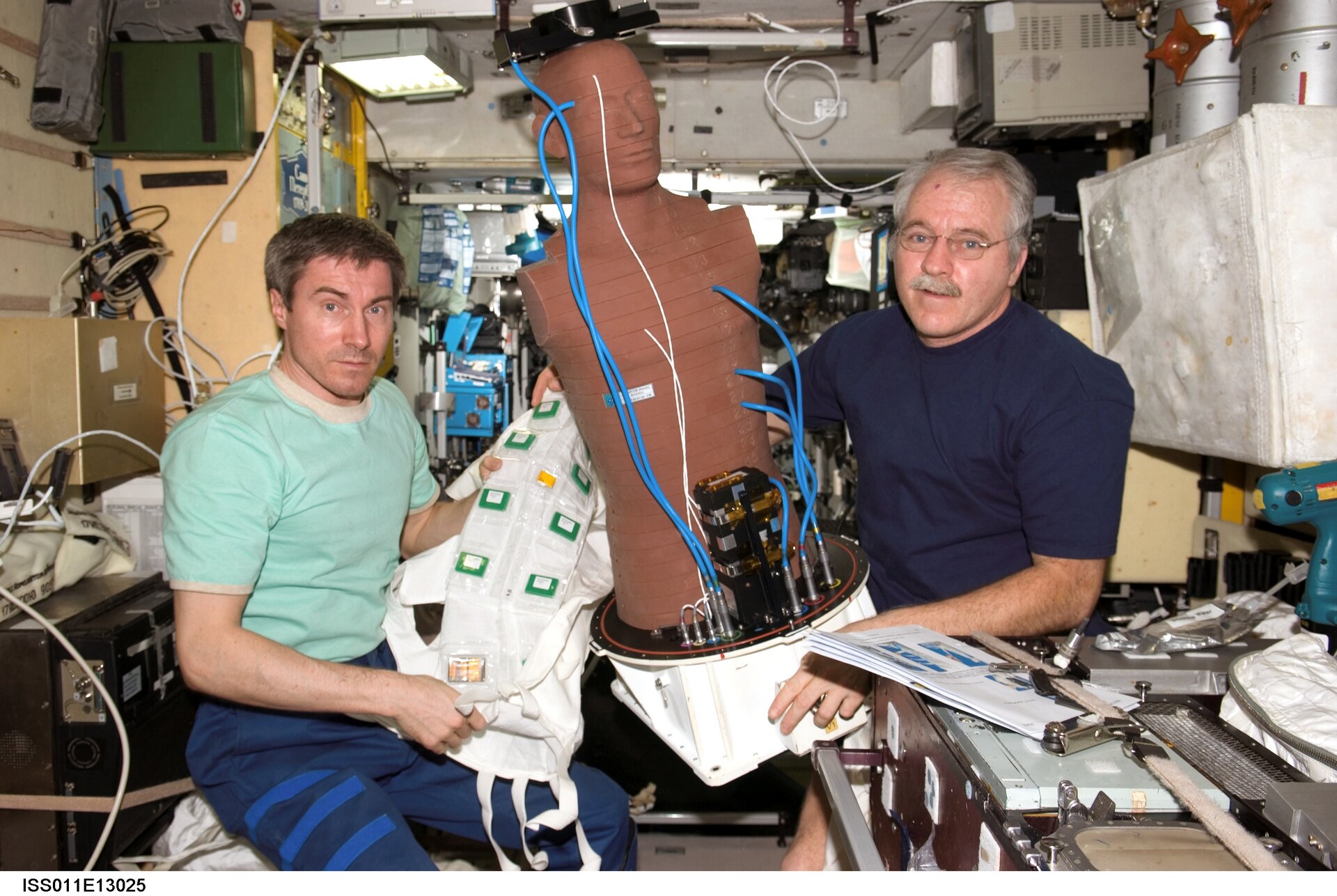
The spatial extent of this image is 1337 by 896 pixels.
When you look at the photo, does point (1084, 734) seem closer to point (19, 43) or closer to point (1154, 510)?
point (1154, 510)

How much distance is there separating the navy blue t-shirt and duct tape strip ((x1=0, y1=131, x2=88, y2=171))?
8.47 ft

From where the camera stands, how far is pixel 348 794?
188cm

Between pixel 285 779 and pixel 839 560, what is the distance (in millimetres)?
1291

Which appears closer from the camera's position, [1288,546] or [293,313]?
[293,313]

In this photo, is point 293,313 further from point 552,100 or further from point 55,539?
point 55,539

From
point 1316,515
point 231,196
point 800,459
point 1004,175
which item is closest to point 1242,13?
point 1004,175

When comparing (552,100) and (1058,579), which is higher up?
(552,100)

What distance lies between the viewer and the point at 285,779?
1898mm

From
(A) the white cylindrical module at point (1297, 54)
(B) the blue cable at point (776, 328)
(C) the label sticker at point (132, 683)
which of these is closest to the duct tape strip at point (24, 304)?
(C) the label sticker at point (132, 683)

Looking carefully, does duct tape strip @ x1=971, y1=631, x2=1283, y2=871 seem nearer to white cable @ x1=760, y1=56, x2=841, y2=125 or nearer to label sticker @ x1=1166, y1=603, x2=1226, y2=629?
label sticker @ x1=1166, y1=603, x2=1226, y2=629

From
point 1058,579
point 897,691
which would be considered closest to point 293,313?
point 897,691

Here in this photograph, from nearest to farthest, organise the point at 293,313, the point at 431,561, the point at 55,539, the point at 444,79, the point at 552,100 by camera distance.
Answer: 1. the point at 552,100
2. the point at 293,313
3. the point at 431,561
4. the point at 55,539
5. the point at 444,79

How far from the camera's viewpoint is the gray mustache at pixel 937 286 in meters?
1.97

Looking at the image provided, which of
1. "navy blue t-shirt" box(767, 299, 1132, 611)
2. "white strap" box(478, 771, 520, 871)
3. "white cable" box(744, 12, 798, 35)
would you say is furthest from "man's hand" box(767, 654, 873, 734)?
"white cable" box(744, 12, 798, 35)
